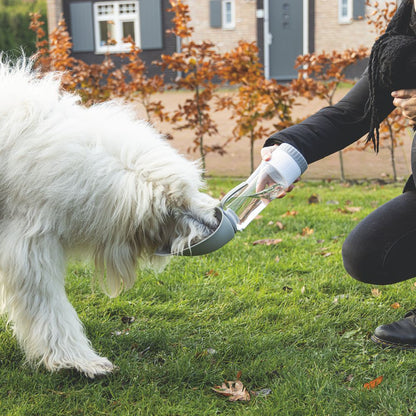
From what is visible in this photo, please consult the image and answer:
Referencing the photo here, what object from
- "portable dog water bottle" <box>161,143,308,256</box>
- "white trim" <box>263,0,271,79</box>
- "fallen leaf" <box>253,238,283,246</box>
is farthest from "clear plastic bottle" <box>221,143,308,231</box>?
"white trim" <box>263,0,271,79</box>

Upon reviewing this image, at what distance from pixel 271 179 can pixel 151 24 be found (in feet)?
64.1

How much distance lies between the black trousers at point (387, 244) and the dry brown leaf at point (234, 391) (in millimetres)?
906

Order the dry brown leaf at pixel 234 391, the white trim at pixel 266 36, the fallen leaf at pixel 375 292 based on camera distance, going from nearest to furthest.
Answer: the dry brown leaf at pixel 234 391
the fallen leaf at pixel 375 292
the white trim at pixel 266 36

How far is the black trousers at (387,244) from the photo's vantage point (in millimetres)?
2762

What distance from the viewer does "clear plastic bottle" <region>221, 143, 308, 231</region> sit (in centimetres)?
261

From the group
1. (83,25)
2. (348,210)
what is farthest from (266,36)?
(348,210)

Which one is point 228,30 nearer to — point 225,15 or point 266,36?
point 225,15

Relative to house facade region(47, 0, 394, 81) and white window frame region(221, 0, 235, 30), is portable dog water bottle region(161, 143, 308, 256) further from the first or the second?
white window frame region(221, 0, 235, 30)

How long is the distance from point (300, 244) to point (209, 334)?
1697 mm

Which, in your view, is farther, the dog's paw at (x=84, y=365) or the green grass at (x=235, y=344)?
the dog's paw at (x=84, y=365)

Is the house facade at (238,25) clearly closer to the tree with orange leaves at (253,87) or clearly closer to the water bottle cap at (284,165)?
the tree with orange leaves at (253,87)

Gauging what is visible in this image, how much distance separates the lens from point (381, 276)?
284cm

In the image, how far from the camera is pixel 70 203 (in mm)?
2234

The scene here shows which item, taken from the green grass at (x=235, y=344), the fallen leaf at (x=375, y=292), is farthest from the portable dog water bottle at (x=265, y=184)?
the fallen leaf at (x=375, y=292)
